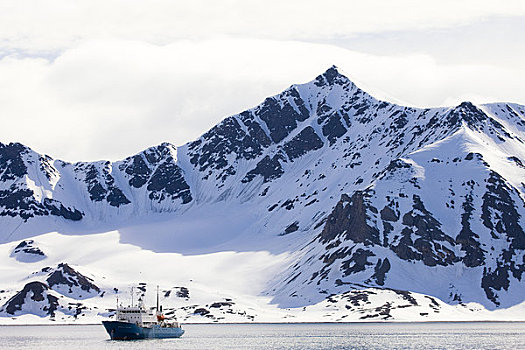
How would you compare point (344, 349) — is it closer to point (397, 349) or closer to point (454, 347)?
point (397, 349)

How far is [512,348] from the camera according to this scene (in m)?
192

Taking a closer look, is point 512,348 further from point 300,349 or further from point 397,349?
point 300,349

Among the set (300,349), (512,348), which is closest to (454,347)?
(512,348)

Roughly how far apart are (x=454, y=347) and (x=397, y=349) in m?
13.3

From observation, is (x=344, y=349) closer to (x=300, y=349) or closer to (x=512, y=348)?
(x=300, y=349)

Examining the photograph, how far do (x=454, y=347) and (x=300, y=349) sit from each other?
30.4 m

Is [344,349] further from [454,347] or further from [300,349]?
[454,347]

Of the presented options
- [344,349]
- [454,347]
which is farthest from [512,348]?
[344,349]

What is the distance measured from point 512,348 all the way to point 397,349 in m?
21.9

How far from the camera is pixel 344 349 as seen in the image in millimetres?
194625

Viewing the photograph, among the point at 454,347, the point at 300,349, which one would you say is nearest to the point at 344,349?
the point at 300,349

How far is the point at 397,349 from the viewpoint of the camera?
193m

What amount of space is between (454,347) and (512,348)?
38.8ft

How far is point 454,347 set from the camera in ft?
652
